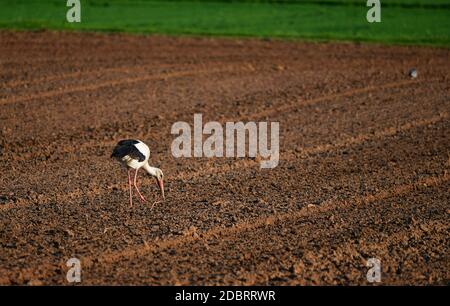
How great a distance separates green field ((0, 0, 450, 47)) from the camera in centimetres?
2695

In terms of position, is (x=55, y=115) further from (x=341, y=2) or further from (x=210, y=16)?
(x=341, y=2)

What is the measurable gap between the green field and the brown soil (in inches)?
167

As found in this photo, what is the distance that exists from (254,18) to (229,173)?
754 inches

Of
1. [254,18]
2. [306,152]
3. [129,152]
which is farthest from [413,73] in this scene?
[129,152]

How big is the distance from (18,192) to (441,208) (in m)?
6.01

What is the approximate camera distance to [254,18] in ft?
99.6

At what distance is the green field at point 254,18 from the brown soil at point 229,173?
4238mm

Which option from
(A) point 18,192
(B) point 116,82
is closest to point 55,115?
(B) point 116,82

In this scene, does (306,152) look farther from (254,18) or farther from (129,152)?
(254,18)

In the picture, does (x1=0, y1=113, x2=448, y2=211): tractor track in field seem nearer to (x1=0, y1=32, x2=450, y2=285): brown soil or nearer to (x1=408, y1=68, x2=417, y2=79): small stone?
(x1=0, y1=32, x2=450, y2=285): brown soil

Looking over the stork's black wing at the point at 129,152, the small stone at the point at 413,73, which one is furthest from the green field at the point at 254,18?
the stork's black wing at the point at 129,152

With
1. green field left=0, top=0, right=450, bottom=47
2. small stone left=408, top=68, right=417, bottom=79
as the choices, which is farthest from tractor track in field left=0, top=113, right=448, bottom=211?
green field left=0, top=0, right=450, bottom=47

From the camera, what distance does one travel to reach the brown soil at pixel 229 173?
8469 mm

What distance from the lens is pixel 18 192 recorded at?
10.9 meters
